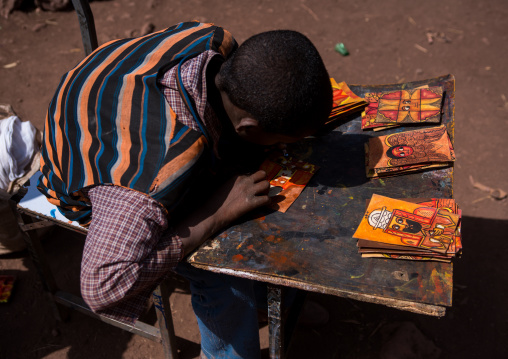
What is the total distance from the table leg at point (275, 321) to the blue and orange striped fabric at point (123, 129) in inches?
21.2

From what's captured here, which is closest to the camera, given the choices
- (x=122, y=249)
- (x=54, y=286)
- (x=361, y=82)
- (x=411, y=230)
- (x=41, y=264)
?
(x=122, y=249)

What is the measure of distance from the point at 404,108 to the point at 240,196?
3.18 ft

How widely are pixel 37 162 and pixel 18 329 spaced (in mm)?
1021

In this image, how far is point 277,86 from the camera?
1.63 m

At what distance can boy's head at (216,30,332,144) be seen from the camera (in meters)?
1.64

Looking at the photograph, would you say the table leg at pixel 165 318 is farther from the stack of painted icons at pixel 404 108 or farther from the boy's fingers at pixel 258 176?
the stack of painted icons at pixel 404 108

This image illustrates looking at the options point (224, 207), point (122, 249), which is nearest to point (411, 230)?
point (224, 207)

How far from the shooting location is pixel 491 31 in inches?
185

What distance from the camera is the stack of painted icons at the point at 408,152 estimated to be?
77.1 inches

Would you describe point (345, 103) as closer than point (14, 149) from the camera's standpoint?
Yes

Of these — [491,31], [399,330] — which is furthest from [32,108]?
[491,31]

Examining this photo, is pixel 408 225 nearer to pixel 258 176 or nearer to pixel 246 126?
pixel 258 176

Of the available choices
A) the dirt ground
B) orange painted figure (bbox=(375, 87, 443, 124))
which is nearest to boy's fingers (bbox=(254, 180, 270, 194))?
orange painted figure (bbox=(375, 87, 443, 124))

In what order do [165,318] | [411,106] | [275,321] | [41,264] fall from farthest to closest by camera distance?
[41,264] < [165,318] < [411,106] < [275,321]
